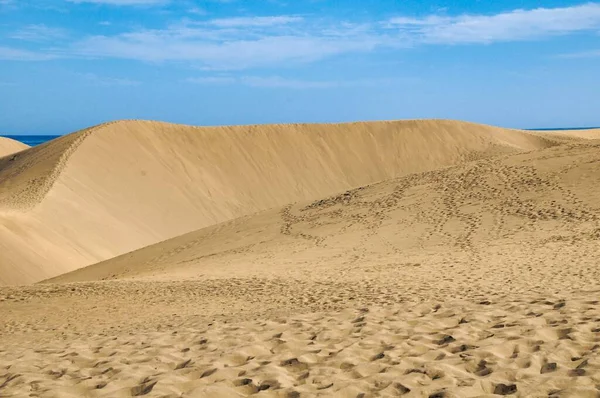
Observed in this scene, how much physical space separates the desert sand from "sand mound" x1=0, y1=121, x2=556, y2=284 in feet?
0.54

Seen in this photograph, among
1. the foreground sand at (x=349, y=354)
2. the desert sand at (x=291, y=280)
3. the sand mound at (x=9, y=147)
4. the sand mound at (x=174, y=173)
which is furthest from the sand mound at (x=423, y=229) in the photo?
the sand mound at (x=9, y=147)

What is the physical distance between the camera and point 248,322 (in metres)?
7.14

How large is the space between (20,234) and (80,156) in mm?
13752

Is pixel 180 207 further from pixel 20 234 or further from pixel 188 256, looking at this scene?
pixel 188 256

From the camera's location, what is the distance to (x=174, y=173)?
120 feet

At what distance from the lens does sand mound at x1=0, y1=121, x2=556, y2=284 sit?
23906 mm

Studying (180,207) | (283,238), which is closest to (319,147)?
(180,207)

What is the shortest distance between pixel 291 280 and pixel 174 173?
26148 millimetres

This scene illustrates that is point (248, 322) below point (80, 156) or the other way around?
below

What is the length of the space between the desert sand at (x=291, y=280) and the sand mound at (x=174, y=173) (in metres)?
0.17

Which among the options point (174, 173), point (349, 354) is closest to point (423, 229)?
point (349, 354)

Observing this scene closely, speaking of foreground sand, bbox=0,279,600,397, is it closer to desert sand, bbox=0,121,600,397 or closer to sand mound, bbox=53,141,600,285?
desert sand, bbox=0,121,600,397

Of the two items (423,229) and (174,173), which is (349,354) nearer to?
(423,229)

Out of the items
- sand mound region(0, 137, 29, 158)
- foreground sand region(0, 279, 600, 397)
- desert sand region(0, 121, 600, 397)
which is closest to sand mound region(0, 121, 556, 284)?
desert sand region(0, 121, 600, 397)
